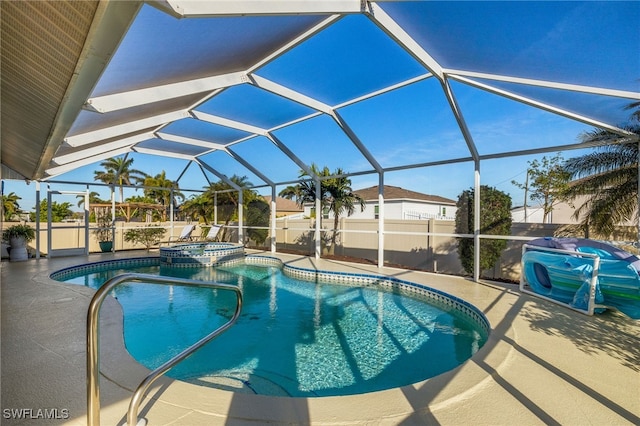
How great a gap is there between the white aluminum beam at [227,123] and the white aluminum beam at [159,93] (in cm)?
219

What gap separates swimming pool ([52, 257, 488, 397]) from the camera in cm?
394

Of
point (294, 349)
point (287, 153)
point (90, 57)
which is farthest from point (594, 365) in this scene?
point (287, 153)

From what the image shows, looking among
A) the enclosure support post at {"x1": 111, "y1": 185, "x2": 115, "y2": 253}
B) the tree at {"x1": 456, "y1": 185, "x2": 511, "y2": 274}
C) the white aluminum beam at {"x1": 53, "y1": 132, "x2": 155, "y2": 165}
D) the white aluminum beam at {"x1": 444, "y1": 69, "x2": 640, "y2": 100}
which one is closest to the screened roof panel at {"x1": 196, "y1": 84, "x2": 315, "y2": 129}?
the white aluminum beam at {"x1": 53, "y1": 132, "x2": 155, "y2": 165}

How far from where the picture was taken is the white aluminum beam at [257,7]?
2.72 metres

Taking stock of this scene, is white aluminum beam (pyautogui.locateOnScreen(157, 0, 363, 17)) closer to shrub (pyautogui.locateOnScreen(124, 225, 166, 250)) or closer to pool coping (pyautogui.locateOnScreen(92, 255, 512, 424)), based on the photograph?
pool coping (pyautogui.locateOnScreen(92, 255, 512, 424))

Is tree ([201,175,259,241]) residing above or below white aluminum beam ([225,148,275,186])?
below

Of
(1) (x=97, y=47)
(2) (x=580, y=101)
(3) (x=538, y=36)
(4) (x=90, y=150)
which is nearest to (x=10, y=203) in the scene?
(4) (x=90, y=150)

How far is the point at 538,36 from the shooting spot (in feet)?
12.3

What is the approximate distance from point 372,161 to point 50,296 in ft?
27.1

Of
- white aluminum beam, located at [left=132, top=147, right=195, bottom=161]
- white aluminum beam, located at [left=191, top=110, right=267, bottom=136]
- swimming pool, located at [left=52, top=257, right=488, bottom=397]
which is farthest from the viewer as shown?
white aluminum beam, located at [left=132, top=147, right=195, bottom=161]

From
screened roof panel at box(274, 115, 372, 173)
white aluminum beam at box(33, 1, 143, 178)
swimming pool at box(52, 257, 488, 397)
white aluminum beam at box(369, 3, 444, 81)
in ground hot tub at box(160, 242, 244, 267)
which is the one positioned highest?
white aluminum beam at box(369, 3, 444, 81)

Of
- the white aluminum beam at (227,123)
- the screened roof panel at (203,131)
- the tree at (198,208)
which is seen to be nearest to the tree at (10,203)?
the tree at (198,208)

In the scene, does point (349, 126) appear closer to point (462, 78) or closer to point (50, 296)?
point (462, 78)
